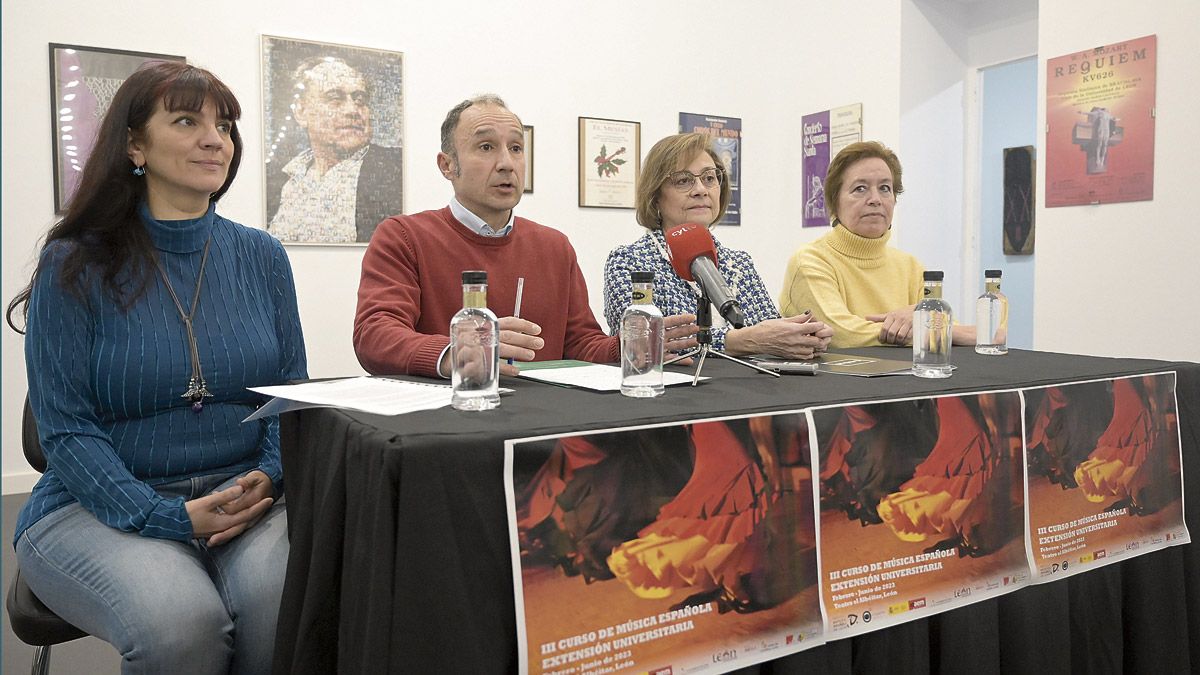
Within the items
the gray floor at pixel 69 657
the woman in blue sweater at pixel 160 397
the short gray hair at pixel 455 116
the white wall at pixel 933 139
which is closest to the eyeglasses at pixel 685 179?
the short gray hair at pixel 455 116

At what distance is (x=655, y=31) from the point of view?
4.55 metres

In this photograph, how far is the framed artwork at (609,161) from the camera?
171 inches

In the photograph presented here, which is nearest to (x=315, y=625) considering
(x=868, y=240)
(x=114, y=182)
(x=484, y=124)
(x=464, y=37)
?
(x=114, y=182)

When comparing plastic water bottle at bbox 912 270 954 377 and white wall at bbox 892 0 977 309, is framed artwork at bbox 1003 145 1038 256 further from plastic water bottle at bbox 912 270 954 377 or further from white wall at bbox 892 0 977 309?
plastic water bottle at bbox 912 270 954 377

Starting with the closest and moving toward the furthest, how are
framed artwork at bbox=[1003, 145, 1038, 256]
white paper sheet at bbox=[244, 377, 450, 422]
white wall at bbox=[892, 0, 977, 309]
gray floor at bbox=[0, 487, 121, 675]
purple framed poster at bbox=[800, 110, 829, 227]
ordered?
1. white paper sheet at bbox=[244, 377, 450, 422]
2. gray floor at bbox=[0, 487, 121, 675]
3. framed artwork at bbox=[1003, 145, 1038, 256]
4. white wall at bbox=[892, 0, 977, 309]
5. purple framed poster at bbox=[800, 110, 829, 227]

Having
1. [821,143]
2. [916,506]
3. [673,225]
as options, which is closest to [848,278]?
[673,225]

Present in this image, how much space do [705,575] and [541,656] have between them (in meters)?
0.23

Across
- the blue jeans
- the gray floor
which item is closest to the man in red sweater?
the blue jeans

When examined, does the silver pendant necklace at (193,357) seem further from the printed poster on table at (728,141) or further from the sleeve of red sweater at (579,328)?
the printed poster on table at (728,141)

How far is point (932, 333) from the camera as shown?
56.1 inches

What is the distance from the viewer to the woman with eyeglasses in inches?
79.0

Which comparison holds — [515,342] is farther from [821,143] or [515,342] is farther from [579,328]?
[821,143]

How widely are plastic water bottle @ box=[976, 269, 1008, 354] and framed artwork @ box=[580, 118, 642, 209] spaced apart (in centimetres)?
278

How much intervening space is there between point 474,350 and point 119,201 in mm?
801
